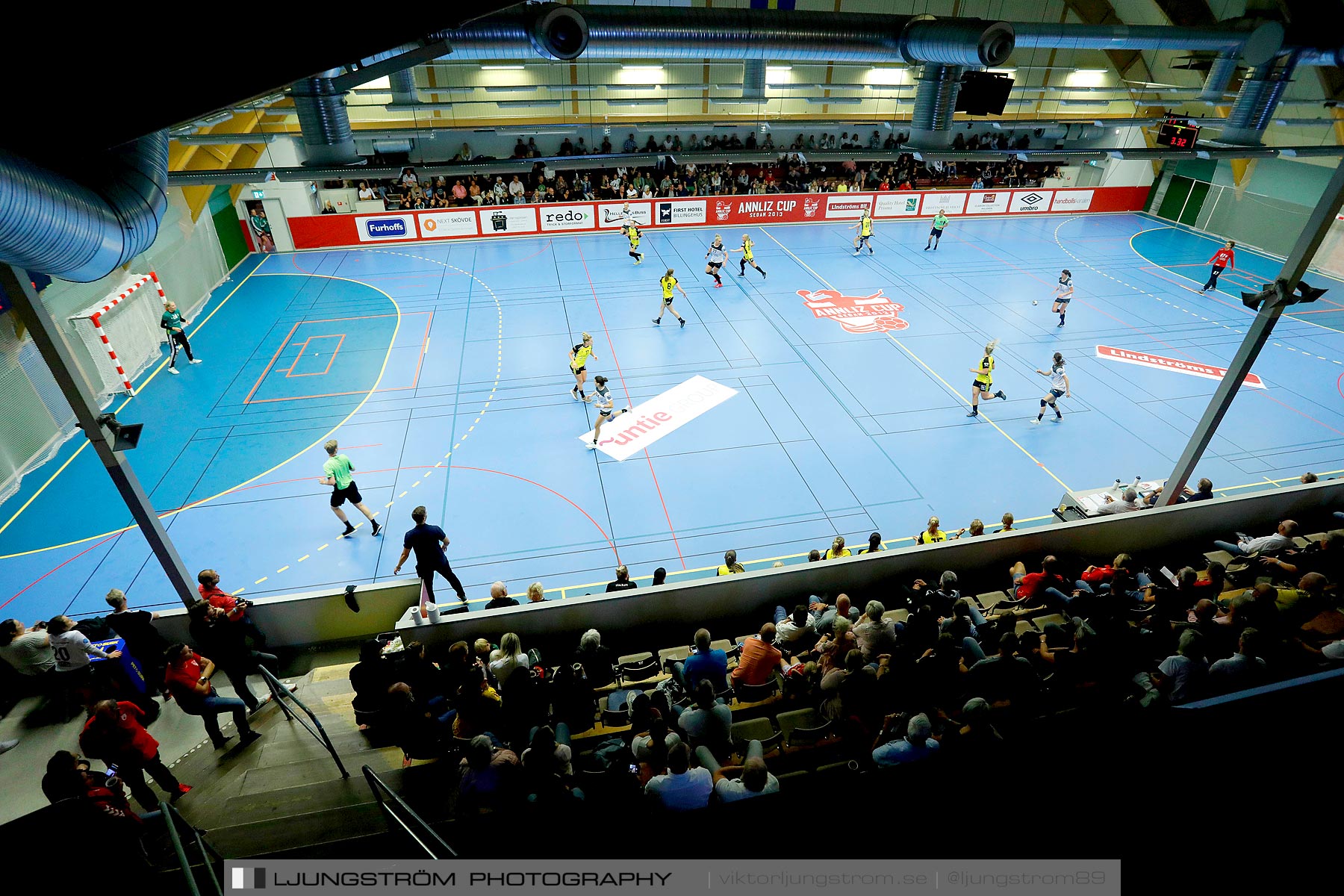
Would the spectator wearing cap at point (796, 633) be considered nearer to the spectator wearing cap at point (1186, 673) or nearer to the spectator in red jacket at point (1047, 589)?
the spectator in red jacket at point (1047, 589)

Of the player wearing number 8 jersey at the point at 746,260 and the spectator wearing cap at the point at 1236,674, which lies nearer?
the spectator wearing cap at the point at 1236,674

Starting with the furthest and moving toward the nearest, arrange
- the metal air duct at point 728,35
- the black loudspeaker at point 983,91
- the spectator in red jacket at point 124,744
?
the black loudspeaker at point 983,91, the metal air duct at point 728,35, the spectator in red jacket at point 124,744

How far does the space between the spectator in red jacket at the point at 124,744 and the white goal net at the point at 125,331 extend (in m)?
12.9

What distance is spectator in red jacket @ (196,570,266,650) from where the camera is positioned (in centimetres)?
674

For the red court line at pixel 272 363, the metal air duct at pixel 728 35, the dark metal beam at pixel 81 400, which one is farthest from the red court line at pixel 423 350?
the dark metal beam at pixel 81 400

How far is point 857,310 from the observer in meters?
20.1

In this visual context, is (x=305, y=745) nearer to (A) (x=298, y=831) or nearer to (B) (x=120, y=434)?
(A) (x=298, y=831)

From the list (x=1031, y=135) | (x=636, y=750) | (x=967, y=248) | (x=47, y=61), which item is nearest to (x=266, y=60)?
(x=47, y=61)

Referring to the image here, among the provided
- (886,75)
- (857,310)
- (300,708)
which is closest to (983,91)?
(857,310)

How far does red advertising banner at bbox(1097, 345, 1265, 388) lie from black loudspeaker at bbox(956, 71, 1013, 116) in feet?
24.8

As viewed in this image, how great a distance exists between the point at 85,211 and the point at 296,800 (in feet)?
17.7

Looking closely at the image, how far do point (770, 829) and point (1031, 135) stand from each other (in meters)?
39.2

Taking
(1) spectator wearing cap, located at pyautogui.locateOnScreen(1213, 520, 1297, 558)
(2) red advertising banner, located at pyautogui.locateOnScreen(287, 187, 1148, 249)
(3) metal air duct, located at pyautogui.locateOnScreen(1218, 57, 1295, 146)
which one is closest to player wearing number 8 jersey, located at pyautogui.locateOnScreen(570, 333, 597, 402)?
(1) spectator wearing cap, located at pyautogui.locateOnScreen(1213, 520, 1297, 558)

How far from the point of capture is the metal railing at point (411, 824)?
409cm
